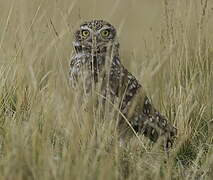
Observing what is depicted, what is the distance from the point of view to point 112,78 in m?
4.84

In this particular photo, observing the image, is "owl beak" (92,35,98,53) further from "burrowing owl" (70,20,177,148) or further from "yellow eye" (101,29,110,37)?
"yellow eye" (101,29,110,37)

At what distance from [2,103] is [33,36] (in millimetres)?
697

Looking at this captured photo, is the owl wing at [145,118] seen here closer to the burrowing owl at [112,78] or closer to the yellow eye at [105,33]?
the burrowing owl at [112,78]

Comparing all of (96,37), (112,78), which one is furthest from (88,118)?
(96,37)

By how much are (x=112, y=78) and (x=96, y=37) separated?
38 centimetres

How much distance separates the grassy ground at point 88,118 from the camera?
11.0 feet

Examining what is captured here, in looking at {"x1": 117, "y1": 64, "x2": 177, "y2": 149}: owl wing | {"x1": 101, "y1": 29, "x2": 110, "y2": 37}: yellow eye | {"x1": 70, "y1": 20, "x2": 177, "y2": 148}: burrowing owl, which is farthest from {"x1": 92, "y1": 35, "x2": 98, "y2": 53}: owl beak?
{"x1": 117, "y1": 64, "x2": 177, "y2": 149}: owl wing

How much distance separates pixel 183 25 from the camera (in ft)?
18.1

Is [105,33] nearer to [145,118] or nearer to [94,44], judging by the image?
[94,44]

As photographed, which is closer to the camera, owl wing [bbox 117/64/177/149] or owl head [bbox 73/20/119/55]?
owl wing [bbox 117/64/177/149]

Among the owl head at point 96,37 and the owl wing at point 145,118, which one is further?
the owl head at point 96,37

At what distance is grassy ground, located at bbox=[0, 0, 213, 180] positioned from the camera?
3.34 m

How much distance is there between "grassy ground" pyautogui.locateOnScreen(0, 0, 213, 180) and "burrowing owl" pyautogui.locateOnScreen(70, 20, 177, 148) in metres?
0.11

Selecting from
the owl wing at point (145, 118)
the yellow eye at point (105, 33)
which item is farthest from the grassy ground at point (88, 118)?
the yellow eye at point (105, 33)
